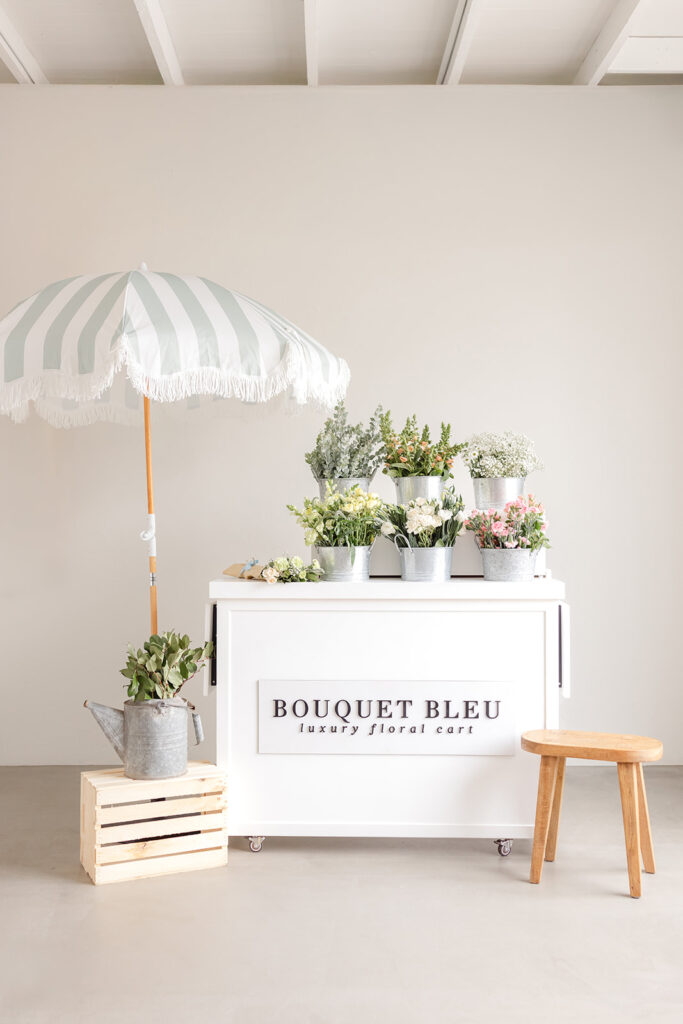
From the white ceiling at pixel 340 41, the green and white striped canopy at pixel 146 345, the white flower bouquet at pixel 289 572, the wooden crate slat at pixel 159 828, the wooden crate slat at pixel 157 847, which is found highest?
the white ceiling at pixel 340 41

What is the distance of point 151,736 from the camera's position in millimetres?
3305

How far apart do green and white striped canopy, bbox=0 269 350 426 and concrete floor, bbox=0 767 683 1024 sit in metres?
1.61

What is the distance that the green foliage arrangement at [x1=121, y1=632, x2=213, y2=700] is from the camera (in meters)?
3.36

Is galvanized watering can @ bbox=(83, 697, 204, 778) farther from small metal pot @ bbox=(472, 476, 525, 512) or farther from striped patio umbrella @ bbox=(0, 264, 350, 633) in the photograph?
small metal pot @ bbox=(472, 476, 525, 512)

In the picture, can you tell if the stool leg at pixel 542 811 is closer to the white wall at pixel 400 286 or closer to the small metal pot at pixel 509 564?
the small metal pot at pixel 509 564

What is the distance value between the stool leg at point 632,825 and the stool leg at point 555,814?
0.96ft

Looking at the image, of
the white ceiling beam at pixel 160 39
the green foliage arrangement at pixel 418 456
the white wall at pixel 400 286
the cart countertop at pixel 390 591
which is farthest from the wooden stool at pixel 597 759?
the white ceiling beam at pixel 160 39

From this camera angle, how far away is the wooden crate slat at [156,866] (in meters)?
3.14

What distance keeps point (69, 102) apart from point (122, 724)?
10.5 ft

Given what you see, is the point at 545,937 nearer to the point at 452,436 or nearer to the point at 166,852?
the point at 166,852

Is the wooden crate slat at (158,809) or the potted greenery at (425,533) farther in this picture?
the potted greenery at (425,533)

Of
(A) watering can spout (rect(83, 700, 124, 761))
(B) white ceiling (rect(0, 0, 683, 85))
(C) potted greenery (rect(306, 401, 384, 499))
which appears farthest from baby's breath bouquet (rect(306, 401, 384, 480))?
(B) white ceiling (rect(0, 0, 683, 85))

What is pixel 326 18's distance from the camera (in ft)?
14.3

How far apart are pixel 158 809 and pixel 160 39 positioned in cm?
333
